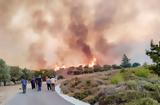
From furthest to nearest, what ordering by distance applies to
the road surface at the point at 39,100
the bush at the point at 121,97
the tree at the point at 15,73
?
1. the tree at the point at 15,73
2. the road surface at the point at 39,100
3. the bush at the point at 121,97

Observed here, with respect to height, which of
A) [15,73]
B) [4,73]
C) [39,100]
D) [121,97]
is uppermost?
[15,73]

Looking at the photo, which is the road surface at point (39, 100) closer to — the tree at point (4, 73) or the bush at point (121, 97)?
the bush at point (121, 97)

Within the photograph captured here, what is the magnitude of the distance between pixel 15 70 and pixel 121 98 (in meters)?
148

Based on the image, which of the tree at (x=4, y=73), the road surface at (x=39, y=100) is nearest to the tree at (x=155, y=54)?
the road surface at (x=39, y=100)

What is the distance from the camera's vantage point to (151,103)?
21281 millimetres

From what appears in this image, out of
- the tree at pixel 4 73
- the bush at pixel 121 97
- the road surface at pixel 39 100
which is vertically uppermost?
the tree at pixel 4 73

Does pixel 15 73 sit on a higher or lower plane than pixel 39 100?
higher

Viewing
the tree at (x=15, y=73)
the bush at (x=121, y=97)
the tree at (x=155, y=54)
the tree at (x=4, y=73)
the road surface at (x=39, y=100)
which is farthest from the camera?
the tree at (x=15, y=73)

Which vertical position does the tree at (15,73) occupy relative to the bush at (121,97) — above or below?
above

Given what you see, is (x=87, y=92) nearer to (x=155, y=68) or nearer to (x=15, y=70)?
(x=155, y=68)

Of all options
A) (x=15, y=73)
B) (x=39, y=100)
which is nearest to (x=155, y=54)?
(x=39, y=100)

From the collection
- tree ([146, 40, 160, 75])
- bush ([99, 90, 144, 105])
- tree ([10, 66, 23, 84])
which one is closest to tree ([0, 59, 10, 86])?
tree ([10, 66, 23, 84])

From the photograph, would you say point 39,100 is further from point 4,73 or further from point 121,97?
point 4,73

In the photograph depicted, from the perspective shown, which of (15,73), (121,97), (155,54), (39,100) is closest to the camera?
(121,97)
